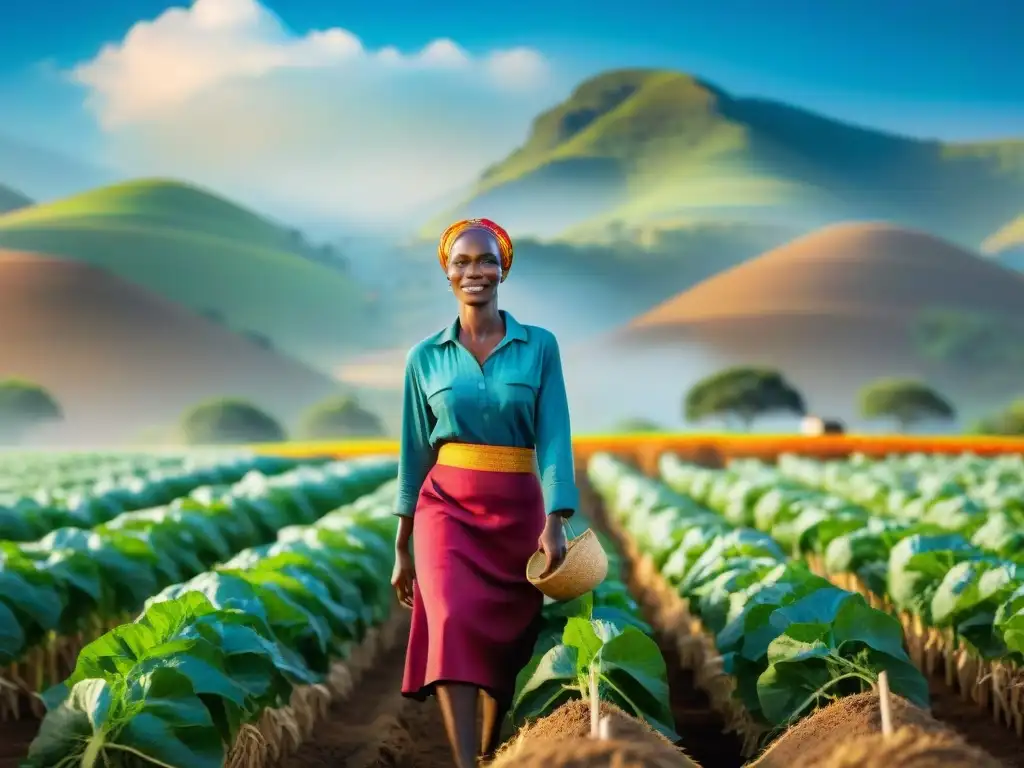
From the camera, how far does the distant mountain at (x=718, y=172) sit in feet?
398

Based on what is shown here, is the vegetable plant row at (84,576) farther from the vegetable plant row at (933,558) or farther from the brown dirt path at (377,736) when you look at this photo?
the vegetable plant row at (933,558)

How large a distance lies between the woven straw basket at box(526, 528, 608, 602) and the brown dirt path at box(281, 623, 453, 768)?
1.32m

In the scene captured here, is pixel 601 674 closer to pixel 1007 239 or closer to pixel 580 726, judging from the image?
pixel 580 726

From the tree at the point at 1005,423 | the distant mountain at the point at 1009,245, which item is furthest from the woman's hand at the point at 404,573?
the distant mountain at the point at 1009,245

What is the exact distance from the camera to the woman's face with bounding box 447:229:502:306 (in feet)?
15.3

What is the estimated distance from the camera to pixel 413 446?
4859 mm

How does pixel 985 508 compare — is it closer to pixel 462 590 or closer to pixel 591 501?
pixel 462 590

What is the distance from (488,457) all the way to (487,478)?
0.08m

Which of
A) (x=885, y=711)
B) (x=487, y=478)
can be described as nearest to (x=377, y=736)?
(x=487, y=478)

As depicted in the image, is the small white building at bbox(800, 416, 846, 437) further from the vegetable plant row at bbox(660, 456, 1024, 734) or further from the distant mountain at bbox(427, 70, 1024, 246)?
the distant mountain at bbox(427, 70, 1024, 246)

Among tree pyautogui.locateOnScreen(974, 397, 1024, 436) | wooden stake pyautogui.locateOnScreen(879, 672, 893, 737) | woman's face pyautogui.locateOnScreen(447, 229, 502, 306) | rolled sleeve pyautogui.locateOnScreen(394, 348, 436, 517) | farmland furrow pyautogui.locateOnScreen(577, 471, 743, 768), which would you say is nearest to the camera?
wooden stake pyautogui.locateOnScreen(879, 672, 893, 737)

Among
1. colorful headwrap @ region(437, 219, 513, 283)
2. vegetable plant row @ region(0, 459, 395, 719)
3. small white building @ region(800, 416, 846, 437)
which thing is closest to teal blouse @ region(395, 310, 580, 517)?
colorful headwrap @ region(437, 219, 513, 283)

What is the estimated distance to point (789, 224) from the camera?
12200 cm

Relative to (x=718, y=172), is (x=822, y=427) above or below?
below
